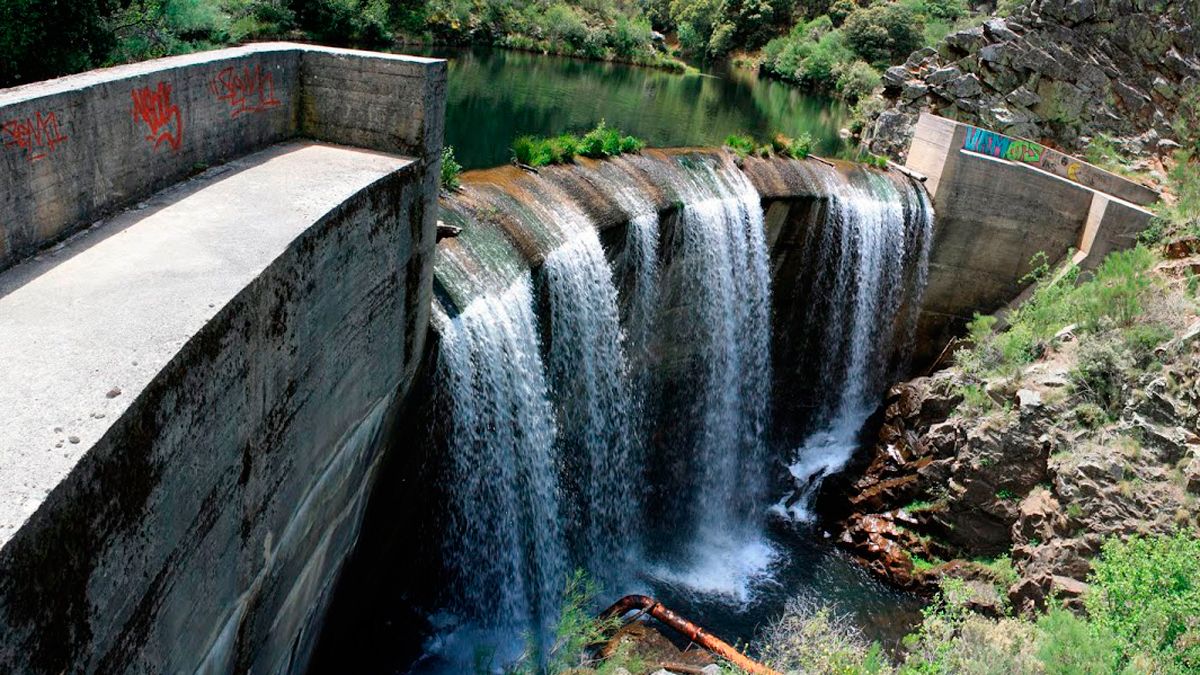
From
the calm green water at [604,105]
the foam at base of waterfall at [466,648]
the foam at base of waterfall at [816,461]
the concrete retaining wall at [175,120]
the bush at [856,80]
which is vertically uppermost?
the concrete retaining wall at [175,120]

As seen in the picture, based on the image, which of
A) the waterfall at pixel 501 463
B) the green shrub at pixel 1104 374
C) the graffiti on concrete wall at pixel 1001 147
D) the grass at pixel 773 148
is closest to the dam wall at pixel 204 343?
the waterfall at pixel 501 463

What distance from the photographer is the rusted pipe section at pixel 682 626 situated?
1086 centimetres

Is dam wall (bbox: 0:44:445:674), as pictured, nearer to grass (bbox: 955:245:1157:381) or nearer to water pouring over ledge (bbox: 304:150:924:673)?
water pouring over ledge (bbox: 304:150:924:673)

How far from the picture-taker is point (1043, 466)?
14211 mm

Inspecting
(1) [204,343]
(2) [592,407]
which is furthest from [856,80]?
(1) [204,343]

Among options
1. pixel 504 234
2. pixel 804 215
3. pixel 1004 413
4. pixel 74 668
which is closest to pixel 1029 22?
pixel 804 215

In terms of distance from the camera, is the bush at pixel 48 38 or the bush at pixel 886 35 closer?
the bush at pixel 48 38

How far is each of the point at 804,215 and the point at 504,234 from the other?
7186 millimetres

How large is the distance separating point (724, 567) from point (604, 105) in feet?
69.7

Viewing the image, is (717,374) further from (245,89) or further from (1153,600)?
(245,89)

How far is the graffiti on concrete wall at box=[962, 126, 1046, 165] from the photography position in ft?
62.0

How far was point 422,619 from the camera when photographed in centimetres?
1109

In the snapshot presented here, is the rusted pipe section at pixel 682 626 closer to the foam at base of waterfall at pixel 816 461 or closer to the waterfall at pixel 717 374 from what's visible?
the waterfall at pixel 717 374

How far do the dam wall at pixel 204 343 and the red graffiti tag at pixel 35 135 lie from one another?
0.08ft
